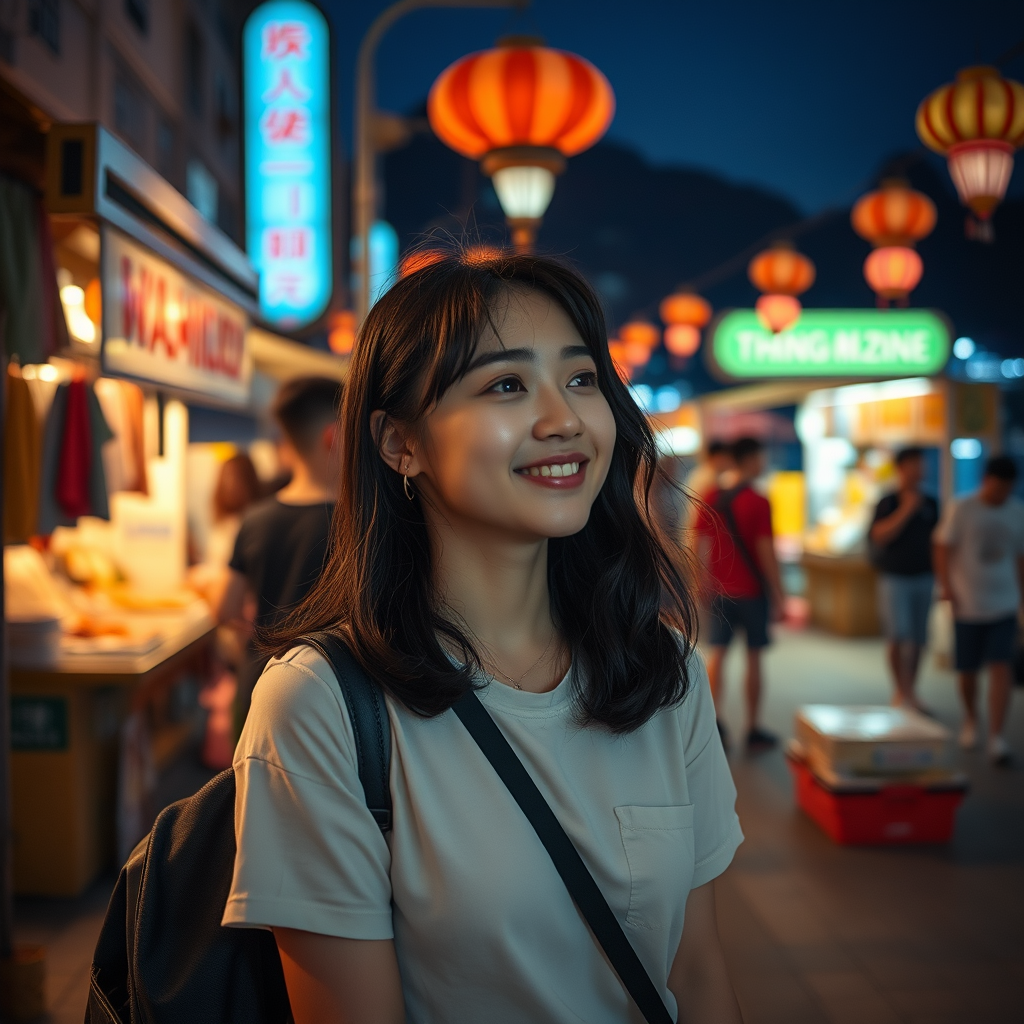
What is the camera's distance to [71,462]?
4.39 m

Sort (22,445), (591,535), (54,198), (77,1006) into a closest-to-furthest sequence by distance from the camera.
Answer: (591,535), (54,198), (77,1006), (22,445)

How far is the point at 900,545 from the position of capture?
7.04 metres

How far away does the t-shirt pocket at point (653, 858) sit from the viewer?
4.58ft

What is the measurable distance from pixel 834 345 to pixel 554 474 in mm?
8638

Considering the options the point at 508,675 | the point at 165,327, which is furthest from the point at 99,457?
the point at 508,675

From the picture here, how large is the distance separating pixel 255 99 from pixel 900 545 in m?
5.92

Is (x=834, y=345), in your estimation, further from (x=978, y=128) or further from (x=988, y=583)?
(x=978, y=128)

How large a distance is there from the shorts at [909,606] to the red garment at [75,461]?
5661mm

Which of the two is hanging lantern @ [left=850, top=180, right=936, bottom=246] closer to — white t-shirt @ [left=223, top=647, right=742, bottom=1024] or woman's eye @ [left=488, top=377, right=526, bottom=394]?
woman's eye @ [left=488, top=377, right=526, bottom=394]

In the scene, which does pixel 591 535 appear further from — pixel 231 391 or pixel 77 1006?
pixel 231 391

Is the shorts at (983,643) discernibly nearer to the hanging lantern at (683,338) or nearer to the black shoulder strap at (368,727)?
the black shoulder strap at (368,727)

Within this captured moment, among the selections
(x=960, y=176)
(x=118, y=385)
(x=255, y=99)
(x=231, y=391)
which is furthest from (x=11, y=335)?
(x=960, y=176)

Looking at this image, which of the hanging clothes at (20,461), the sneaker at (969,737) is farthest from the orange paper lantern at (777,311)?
the hanging clothes at (20,461)

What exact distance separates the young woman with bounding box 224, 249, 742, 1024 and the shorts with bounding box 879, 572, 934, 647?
5.92 m
